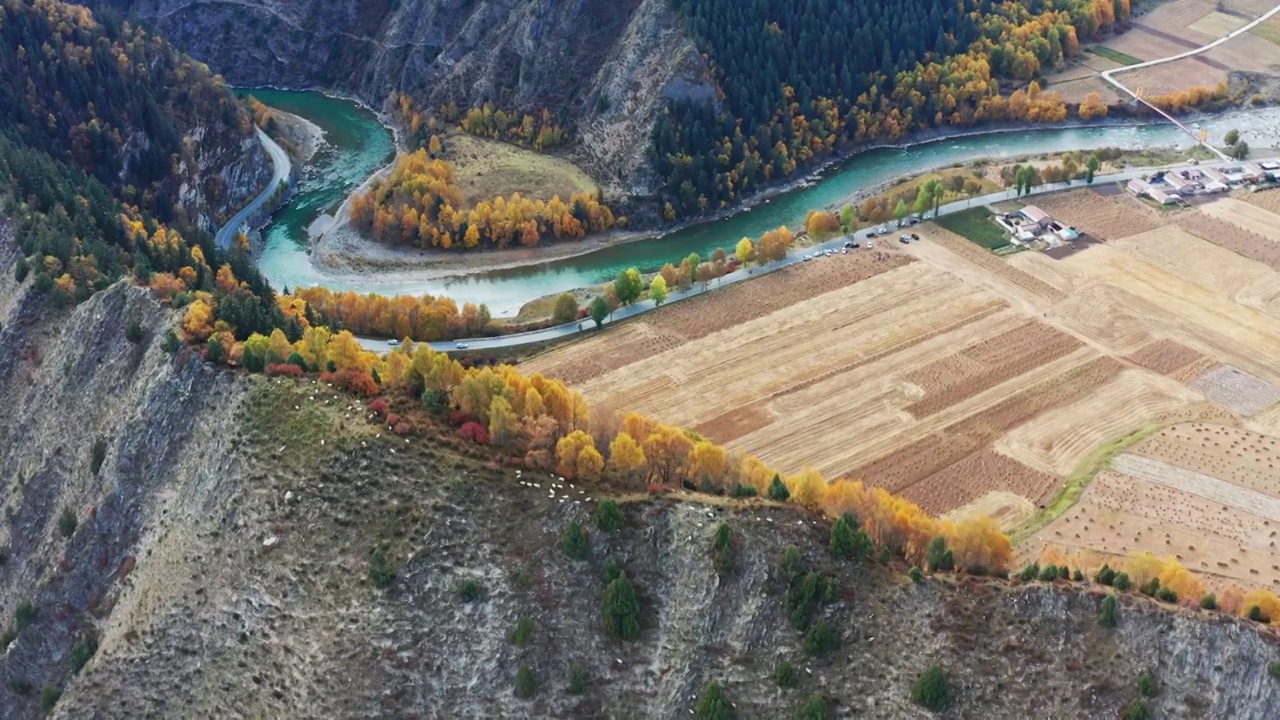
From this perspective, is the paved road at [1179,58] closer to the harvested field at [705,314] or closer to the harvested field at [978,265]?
the harvested field at [978,265]

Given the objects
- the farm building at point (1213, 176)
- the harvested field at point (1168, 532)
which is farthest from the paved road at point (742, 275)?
the harvested field at point (1168, 532)

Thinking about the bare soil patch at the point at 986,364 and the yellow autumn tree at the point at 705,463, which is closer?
the yellow autumn tree at the point at 705,463

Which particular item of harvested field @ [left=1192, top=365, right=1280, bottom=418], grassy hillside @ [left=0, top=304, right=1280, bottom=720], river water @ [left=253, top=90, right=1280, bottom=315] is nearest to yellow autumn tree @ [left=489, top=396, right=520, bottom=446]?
grassy hillside @ [left=0, top=304, right=1280, bottom=720]

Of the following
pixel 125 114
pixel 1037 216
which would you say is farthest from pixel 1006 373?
pixel 125 114

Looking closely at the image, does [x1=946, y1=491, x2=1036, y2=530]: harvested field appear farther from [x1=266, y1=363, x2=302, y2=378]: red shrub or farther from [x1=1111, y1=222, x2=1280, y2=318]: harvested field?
[x1=266, y1=363, x2=302, y2=378]: red shrub

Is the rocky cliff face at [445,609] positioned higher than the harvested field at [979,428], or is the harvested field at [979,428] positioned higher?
the rocky cliff face at [445,609]

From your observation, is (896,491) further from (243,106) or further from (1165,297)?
(243,106)
